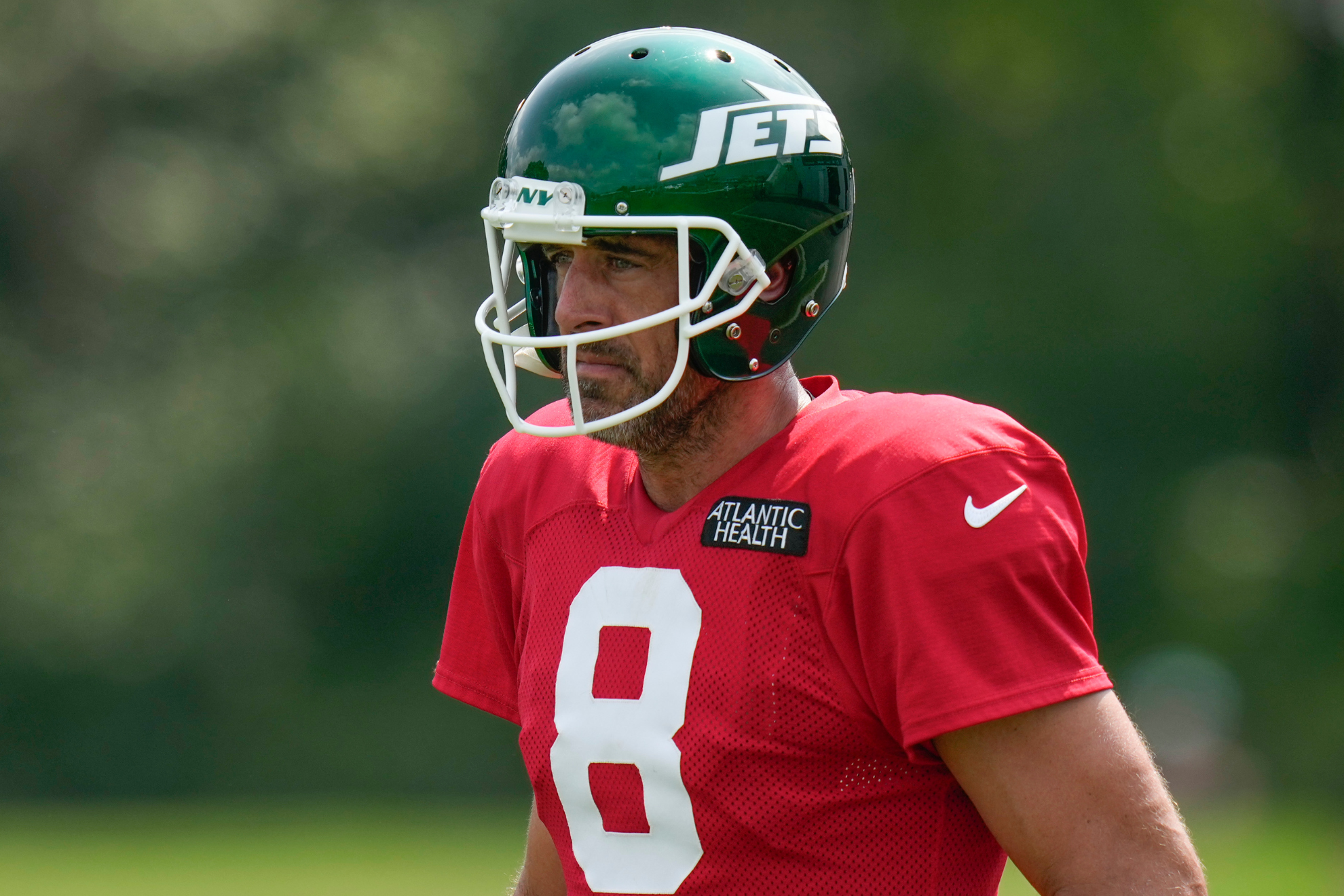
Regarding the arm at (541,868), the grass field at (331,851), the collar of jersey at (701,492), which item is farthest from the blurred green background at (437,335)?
the collar of jersey at (701,492)

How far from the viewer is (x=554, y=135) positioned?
6.84 feet

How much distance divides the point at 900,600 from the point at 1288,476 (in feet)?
40.9

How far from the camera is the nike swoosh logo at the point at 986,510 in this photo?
177cm

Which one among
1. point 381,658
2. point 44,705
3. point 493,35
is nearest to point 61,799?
point 44,705

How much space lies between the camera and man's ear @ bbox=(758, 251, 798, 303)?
2.12 meters

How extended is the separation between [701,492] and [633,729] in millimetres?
316

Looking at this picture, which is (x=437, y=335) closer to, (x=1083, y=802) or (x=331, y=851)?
(x=331, y=851)

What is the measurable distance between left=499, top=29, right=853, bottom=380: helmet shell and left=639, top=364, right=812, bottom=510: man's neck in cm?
5

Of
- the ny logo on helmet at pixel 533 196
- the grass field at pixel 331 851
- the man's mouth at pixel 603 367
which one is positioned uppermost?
the ny logo on helmet at pixel 533 196

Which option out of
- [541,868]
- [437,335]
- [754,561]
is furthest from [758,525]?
[437,335]

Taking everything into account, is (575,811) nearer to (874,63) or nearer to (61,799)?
(61,799)

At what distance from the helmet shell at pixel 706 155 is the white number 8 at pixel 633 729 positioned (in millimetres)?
313

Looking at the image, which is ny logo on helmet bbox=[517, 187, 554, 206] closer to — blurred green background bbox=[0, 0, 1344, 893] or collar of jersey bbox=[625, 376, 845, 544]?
collar of jersey bbox=[625, 376, 845, 544]

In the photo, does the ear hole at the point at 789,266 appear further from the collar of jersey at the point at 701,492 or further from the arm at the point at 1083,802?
the arm at the point at 1083,802
